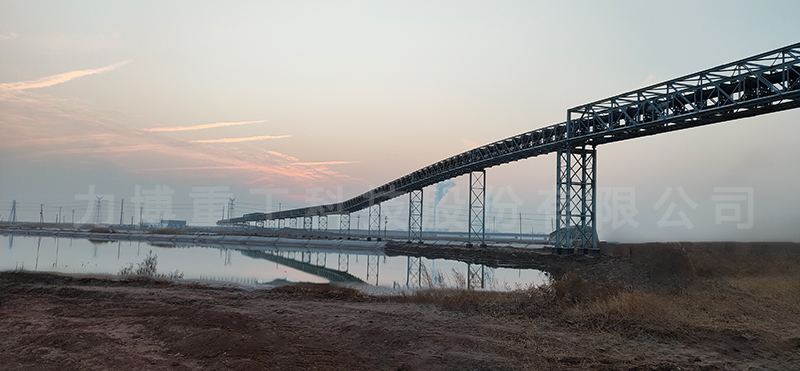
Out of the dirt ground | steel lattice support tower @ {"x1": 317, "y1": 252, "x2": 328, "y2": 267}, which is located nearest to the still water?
steel lattice support tower @ {"x1": 317, "y1": 252, "x2": 328, "y2": 267}

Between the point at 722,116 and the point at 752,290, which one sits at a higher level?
the point at 722,116

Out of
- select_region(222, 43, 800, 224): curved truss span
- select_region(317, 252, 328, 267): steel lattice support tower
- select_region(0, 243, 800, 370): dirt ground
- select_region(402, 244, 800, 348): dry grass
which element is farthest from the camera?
select_region(317, 252, 328, 267): steel lattice support tower

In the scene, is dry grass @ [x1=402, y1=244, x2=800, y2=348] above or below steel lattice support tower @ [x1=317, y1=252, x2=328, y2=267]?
above

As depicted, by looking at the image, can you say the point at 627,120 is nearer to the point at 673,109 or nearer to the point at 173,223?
the point at 673,109

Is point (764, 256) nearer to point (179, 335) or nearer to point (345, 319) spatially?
point (345, 319)

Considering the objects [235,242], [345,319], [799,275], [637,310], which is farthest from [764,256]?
[235,242]

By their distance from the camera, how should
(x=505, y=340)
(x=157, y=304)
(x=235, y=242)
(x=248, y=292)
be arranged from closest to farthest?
(x=505, y=340) < (x=157, y=304) < (x=248, y=292) < (x=235, y=242)

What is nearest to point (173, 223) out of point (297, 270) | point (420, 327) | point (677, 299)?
point (297, 270)

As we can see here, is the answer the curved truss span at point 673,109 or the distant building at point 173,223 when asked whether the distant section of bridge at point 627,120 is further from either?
the distant building at point 173,223

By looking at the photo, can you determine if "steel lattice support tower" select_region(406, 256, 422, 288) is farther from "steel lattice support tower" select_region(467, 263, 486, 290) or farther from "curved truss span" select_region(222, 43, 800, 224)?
"curved truss span" select_region(222, 43, 800, 224)

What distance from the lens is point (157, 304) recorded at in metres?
11.6

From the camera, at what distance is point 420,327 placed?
9055 mm

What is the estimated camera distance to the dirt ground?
6.93 m

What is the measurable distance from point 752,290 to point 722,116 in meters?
11.1
